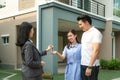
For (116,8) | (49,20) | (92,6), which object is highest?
(116,8)

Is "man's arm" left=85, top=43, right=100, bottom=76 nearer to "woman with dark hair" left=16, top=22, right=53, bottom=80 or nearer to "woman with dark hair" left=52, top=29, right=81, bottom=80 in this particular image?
"woman with dark hair" left=52, top=29, right=81, bottom=80

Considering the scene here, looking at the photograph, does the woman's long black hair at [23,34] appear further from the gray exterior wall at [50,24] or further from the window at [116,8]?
the window at [116,8]

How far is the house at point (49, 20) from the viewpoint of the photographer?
12289 mm

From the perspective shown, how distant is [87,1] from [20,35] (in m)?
13.9

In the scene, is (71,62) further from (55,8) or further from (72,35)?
(55,8)

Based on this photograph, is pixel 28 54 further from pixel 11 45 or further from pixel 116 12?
pixel 116 12

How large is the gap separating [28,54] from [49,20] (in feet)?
28.5

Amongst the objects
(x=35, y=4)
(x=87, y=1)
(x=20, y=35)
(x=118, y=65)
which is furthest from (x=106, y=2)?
(x=20, y=35)

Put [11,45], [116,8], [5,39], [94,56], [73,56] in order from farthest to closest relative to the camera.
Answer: [116,8] < [5,39] < [11,45] < [73,56] < [94,56]

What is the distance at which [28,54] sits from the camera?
3697 millimetres

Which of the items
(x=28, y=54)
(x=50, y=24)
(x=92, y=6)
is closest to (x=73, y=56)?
(x=28, y=54)

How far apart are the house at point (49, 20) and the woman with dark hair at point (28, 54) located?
8172 millimetres

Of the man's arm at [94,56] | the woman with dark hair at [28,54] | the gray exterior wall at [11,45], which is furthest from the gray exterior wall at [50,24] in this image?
the woman with dark hair at [28,54]

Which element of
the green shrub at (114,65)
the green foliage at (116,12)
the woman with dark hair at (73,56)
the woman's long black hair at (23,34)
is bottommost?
the green shrub at (114,65)
